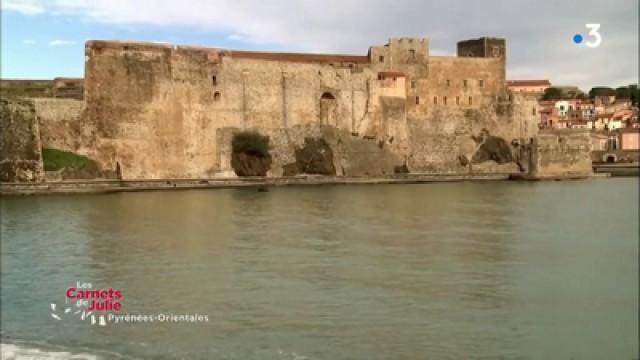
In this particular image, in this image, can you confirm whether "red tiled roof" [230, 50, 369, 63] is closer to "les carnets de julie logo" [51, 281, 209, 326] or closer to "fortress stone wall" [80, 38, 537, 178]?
"fortress stone wall" [80, 38, 537, 178]

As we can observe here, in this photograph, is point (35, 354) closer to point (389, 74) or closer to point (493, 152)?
point (389, 74)

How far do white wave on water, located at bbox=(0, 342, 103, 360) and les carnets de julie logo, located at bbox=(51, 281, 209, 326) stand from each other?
62 cm

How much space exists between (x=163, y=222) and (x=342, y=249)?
14.5 feet

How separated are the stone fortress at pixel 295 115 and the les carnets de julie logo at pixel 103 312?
47.1 ft

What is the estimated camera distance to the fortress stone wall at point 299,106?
2247 centimetres

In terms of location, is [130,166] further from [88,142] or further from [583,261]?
[583,261]

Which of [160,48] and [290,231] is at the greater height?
[160,48]

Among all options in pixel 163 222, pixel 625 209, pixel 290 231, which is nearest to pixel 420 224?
pixel 290 231

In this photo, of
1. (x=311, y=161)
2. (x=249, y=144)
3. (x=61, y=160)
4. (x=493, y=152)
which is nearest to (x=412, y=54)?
(x=493, y=152)

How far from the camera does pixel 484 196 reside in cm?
1856

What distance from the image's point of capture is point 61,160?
21.2 m

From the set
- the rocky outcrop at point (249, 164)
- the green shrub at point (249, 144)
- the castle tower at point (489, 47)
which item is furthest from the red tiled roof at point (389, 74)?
the rocky outcrop at point (249, 164)

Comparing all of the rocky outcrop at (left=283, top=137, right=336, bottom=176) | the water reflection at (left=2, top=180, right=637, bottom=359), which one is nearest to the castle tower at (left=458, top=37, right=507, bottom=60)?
the rocky outcrop at (left=283, top=137, right=336, bottom=176)

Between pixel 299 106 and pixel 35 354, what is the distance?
21380mm
